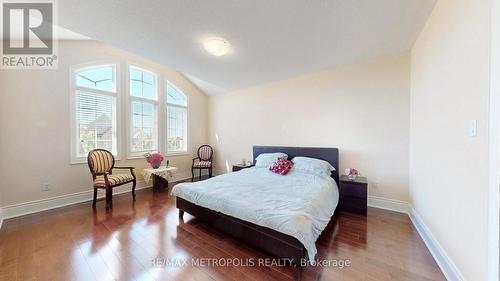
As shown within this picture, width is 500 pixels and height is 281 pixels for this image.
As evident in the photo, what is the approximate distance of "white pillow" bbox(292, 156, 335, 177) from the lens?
3.20 metres

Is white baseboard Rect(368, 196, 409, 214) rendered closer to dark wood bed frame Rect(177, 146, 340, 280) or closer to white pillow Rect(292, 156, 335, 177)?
white pillow Rect(292, 156, 335, 177)

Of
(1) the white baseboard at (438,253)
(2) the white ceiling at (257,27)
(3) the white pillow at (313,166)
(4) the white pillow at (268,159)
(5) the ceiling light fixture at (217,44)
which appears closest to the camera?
(1) the white baseboard at (438,253)

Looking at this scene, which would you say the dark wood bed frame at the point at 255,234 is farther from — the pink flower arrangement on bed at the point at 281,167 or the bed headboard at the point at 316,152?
the bed headboard at the point at 316,152

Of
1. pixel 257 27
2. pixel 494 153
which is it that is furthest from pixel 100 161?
pixel 494 153

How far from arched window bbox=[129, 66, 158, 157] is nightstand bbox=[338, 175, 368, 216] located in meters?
4.28

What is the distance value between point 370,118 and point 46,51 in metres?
5.61

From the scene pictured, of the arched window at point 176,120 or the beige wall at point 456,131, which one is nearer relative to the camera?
the beige wall at point 456,131

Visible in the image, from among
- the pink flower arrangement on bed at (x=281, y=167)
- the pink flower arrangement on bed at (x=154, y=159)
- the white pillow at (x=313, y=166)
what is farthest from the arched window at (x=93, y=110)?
the white pillow at (x=313, y=166)

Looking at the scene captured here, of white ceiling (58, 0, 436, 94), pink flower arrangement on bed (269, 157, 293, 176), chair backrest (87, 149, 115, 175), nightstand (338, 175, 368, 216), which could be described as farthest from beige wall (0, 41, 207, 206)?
nightstand (338, 175, 368, 216)

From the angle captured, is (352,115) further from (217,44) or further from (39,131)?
(39,131)

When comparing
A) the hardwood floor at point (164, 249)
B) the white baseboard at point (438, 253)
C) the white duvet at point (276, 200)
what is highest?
the white duvet at point (276, 200)

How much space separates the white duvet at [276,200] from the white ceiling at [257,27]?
204 centimetres

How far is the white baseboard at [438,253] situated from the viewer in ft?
5.02

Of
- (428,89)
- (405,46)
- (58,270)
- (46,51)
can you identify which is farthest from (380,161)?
(46,51)
